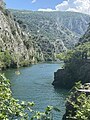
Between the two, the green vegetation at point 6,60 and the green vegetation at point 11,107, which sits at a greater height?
the green vegetation at point 11,107

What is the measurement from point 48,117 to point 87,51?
10722cm

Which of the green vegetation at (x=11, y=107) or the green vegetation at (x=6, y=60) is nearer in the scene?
the green vegetation at (x=11, y=107)

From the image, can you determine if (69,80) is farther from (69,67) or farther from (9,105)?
(9,105)

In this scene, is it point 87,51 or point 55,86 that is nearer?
point 55,86

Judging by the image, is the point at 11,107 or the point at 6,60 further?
the point at 6,60

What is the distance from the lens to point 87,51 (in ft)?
403

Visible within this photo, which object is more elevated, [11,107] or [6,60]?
[11,107]

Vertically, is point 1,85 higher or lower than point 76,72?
higher

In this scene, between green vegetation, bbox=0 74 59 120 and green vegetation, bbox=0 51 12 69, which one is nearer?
green vegetation, bbox=0 74 59 120

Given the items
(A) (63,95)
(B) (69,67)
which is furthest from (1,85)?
(B) (69,67)

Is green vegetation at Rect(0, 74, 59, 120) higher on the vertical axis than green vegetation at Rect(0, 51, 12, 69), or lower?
higher

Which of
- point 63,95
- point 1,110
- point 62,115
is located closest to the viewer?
point 1,110

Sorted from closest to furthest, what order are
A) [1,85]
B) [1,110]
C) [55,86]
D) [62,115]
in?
[1,110] < [1,85] < [62,115] < [55,86]

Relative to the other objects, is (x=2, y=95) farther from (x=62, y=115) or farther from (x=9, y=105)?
(x=62, y=115)
